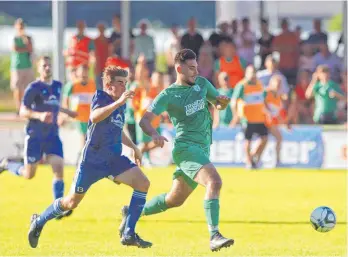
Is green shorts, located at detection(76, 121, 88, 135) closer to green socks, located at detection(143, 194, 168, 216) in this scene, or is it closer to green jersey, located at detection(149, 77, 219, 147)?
green socks, located at detection(143, 194, 168, 216)

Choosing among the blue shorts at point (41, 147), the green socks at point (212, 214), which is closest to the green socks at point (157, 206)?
the green socks at point (212, 214)

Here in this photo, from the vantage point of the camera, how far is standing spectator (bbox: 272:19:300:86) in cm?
2595

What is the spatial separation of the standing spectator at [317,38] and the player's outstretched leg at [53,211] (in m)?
15.6

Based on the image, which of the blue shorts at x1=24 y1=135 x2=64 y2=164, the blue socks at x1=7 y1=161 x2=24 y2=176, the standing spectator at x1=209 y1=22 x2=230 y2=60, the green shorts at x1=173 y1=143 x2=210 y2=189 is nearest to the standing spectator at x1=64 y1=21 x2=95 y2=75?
the standing spectator at x1=209 y1=22 x2=230 y2=60

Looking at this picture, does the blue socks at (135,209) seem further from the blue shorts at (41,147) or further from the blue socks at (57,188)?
the blue shorts at (41,147)

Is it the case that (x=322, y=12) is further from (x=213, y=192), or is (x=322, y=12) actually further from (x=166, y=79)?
(x=213, y=192)

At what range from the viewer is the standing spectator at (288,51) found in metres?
26.0

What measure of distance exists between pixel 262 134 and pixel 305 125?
6.86ft

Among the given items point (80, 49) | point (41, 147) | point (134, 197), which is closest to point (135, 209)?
point (134, 197)

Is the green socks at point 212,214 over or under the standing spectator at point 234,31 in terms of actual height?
under

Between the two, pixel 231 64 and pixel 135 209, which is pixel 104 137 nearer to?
pixel 135 209

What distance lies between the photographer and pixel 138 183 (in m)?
11.0

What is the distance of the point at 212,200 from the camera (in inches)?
414

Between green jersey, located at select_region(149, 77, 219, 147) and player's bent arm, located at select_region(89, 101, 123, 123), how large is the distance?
1.89ft
